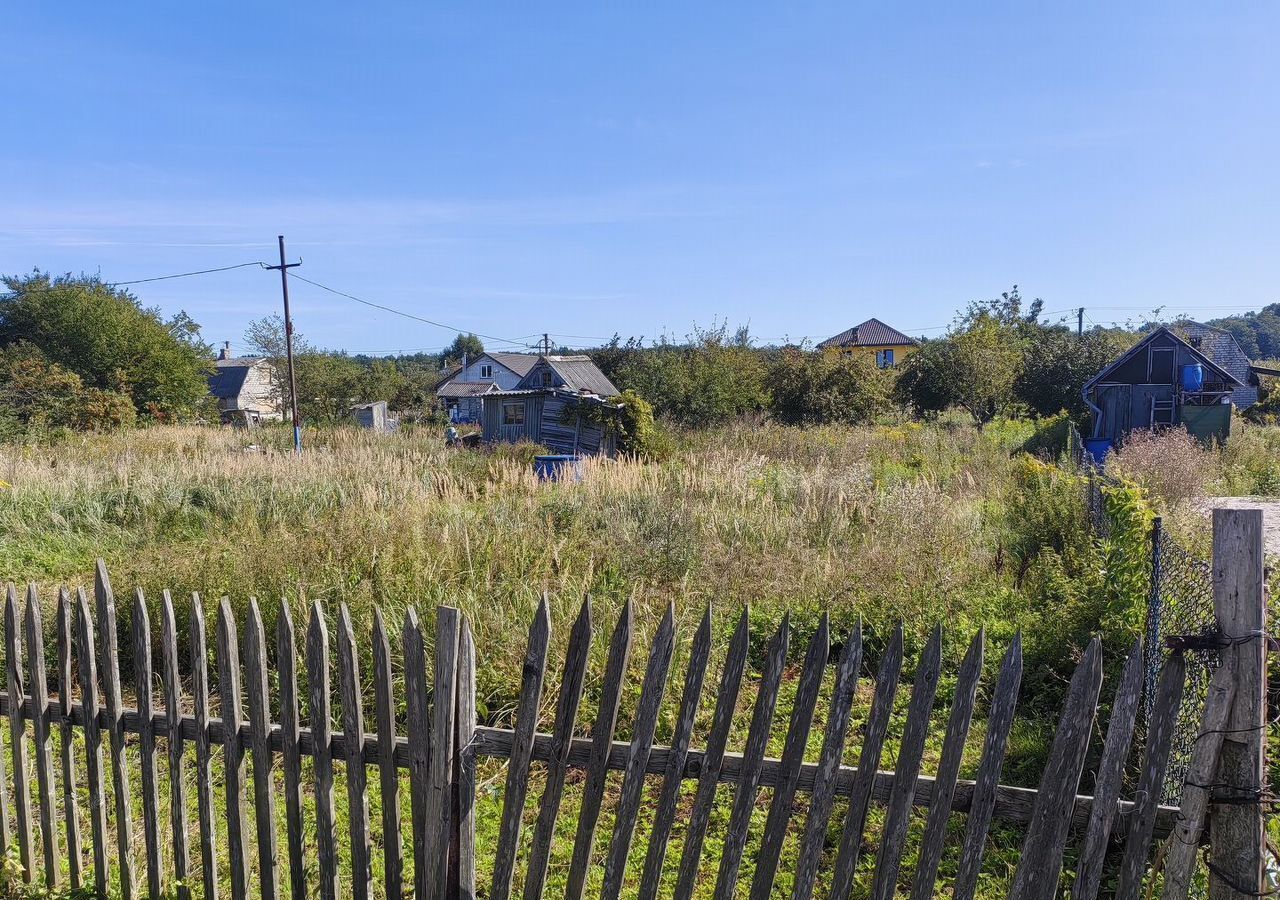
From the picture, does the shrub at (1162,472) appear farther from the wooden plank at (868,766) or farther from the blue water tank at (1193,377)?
the blue water tank at (1193,377)

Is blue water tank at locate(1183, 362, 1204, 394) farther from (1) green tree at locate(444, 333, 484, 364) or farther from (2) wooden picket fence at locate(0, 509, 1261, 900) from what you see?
(1) green tree at locate(444, 333, 484, 364)

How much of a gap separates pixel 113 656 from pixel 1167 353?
2442 centimetres

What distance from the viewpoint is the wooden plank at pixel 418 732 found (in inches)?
89.8

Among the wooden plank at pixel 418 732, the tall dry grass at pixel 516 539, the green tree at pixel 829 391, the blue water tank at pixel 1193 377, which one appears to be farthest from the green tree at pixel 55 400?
the blue water tank at pixel 1193 377

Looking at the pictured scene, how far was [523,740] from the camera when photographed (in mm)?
2256

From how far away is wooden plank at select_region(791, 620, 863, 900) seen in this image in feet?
6.48

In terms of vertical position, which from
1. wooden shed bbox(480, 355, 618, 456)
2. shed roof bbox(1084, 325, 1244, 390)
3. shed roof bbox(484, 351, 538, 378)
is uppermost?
shed roof bbox(484, 351, 538, 378)

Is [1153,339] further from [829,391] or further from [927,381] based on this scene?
[829,391]

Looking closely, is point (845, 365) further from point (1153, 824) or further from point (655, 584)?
point (1153, 824)

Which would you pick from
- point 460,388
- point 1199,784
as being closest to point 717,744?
point 1199,784

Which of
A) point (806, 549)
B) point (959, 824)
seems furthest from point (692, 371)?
point (959, 824)

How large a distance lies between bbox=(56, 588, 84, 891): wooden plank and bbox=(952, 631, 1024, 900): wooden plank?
290 cm

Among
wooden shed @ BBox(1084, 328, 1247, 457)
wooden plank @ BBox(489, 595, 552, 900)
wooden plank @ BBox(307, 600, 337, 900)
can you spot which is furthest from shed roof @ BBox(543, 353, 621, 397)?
wooden plank @ BBox(489, 595, 552, 900)

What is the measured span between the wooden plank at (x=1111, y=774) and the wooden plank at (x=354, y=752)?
1.92 metres
